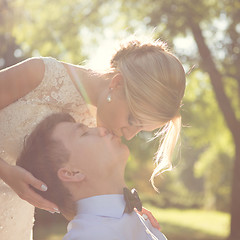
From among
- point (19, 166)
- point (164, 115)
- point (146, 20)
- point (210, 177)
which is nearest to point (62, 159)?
point (19, 166)

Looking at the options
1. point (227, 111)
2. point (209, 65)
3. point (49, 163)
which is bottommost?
point (227, 111)

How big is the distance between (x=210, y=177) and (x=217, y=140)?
11.5 metres

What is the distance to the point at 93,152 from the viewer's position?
2.65 metres

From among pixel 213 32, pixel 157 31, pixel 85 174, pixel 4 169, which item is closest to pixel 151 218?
pixel 85 174

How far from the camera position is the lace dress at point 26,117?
321cm

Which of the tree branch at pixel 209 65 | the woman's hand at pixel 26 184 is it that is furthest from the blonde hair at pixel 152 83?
the tree branch at pixel 209 65

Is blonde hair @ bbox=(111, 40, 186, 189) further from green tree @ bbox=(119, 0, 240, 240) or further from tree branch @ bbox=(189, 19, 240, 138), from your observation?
tree branch @ bbox=(189, 19, 240, 138)

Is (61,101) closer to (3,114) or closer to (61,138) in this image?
(3,114)

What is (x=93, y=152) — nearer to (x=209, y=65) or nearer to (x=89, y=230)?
(x=89, y=230)

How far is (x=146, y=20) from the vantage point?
33.8 ft

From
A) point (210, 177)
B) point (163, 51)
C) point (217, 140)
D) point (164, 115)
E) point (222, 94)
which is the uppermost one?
point (163, 51)

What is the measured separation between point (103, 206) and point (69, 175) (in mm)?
290

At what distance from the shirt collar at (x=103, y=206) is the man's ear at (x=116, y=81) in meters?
1.01

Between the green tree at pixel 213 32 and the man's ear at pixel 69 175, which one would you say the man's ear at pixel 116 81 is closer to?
the man's ear at pixel 69 175
